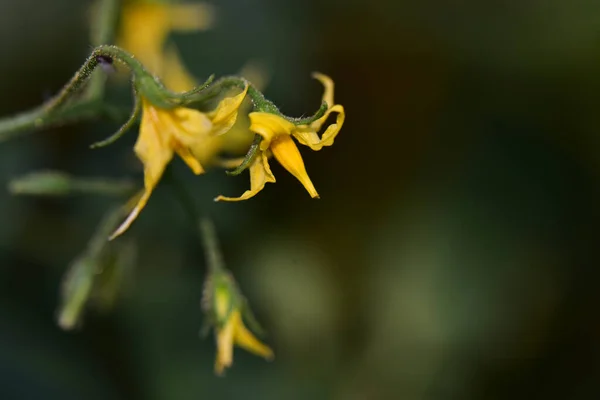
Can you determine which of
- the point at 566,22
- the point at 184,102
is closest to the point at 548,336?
the point at 566,22

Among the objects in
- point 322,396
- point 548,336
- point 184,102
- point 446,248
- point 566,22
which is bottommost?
point 322,396

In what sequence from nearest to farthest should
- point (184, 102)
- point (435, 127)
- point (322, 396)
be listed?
point (184, 102) → point (322, 396) → point (435, 127)

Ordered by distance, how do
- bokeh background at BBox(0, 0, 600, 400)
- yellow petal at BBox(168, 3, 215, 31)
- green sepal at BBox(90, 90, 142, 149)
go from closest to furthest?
green sepal at BBox(90, 90, 142, 149)
yellow petal at BBox(168, 3, 215, 31)
bokeh background at BBox(0, 0, 600, 400)

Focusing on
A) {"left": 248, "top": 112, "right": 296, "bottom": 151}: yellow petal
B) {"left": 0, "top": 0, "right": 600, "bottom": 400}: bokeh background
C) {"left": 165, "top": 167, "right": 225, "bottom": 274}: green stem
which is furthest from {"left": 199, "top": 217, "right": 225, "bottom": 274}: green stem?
{"left": 0, "top": 0, "right": 600, "bottom": 400}: bokeh background

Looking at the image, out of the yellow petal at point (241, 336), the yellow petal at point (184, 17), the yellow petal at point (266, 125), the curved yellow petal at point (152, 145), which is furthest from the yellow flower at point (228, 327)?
the yellow petal at point (184, 17)

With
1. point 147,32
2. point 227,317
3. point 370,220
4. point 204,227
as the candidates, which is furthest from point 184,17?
point 370,220

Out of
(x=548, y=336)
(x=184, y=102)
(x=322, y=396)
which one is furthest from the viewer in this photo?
(x=548, y=336)

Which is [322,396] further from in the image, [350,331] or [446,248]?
[446,248]

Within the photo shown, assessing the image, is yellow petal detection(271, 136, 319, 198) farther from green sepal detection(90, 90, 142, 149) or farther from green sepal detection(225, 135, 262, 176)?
green sepal detection(90, 90, 142, 149)
